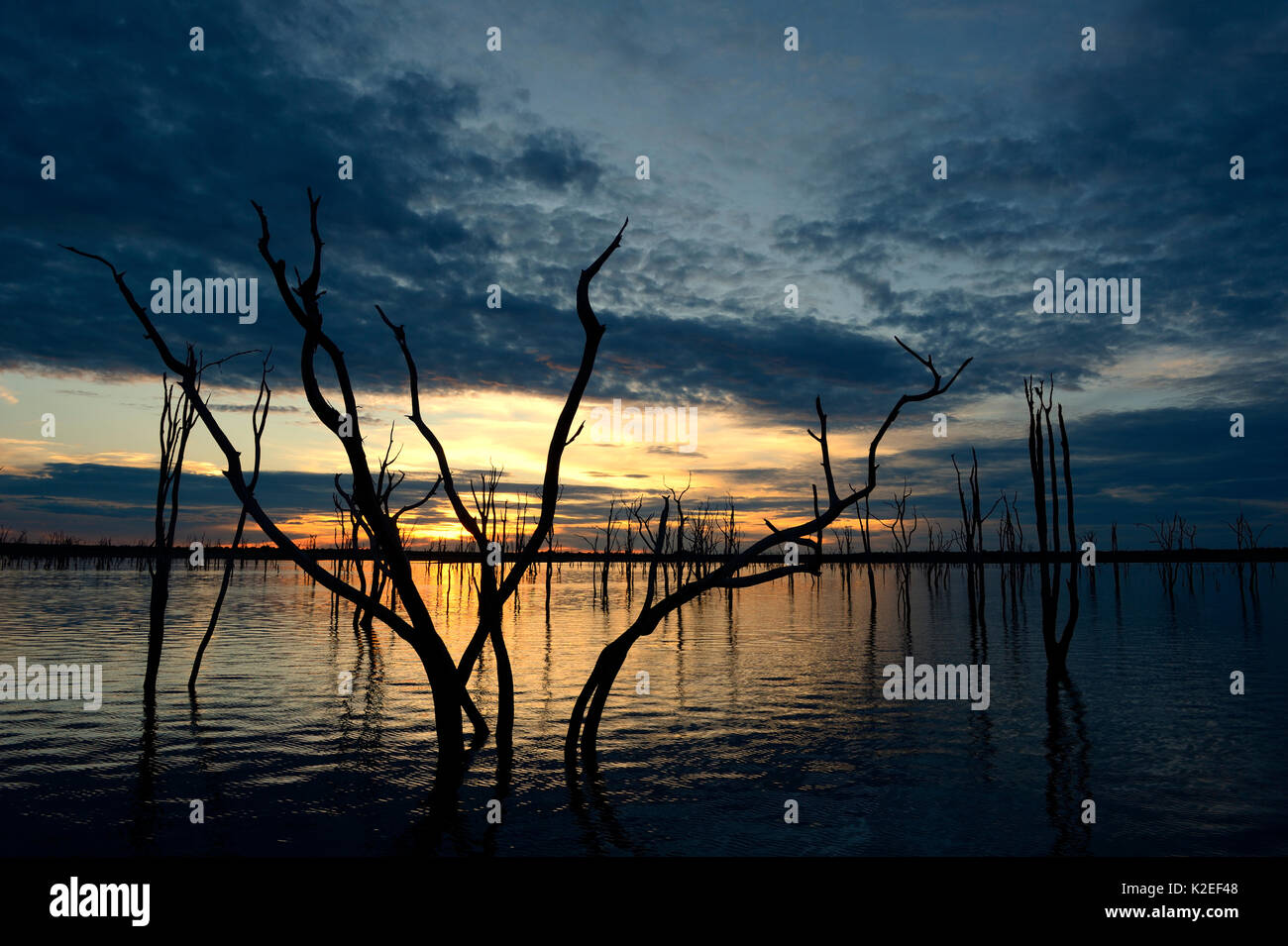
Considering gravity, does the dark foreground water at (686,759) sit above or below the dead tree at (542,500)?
below

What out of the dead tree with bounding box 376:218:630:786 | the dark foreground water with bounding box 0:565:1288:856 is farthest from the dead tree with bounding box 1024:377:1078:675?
the dead tree with bounding box 376:218:630:786

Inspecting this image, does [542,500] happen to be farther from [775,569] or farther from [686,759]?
[686,759]

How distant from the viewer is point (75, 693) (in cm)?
1313

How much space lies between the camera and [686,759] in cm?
969

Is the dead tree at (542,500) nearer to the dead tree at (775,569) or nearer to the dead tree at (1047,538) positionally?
the dead tree at (775,569)

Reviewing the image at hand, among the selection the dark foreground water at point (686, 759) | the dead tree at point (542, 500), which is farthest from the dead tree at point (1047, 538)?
the dead tree at point (542, 500)

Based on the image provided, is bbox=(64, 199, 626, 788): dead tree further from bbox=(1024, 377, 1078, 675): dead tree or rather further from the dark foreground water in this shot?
bbox=(1024, 377, 1078, 675): dead tree

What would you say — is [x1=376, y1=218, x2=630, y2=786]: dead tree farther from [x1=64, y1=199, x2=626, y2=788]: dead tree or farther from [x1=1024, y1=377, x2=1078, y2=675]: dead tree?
[x1=1024, y1=377, x2=1078, y2=675]: dead tree

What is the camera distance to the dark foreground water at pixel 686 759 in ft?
22.9

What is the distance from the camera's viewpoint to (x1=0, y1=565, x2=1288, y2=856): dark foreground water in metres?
6.99

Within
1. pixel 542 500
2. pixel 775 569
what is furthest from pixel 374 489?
pixel 775 569

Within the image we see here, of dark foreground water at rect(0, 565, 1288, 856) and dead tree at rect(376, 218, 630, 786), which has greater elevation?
dead tree at rect(376, 218, 630, 786)
